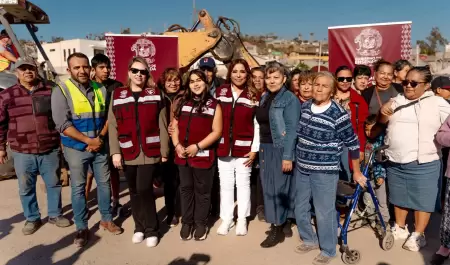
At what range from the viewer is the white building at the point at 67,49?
3902cm

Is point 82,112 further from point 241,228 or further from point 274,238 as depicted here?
point 274,238

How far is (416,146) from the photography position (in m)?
3.38

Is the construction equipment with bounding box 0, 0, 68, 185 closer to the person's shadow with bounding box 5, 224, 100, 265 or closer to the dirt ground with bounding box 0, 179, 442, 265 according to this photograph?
the dirt ground with bounding box 0, 179, 442, 265

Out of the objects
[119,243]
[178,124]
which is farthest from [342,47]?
[119,243]

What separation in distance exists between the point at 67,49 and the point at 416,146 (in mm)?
45229

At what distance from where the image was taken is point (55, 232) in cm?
402

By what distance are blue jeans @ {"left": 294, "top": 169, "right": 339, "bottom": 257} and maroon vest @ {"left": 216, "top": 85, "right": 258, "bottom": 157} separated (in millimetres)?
696

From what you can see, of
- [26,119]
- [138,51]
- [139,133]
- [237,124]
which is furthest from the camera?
[138,51]

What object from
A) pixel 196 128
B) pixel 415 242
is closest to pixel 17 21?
pixel 196 128

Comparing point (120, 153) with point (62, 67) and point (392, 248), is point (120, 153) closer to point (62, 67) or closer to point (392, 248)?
point (392, 248)

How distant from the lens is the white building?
128 ft

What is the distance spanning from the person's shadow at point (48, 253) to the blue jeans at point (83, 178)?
21cm

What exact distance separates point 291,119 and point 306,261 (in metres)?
1.44

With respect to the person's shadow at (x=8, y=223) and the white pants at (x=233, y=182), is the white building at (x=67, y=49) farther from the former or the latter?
the white pants at (x=233, y=182)
